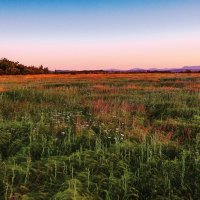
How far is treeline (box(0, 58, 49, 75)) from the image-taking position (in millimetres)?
69312

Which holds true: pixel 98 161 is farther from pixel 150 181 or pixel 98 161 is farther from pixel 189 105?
pixel 189 105

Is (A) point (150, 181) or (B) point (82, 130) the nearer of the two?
(A) point (150, 181)

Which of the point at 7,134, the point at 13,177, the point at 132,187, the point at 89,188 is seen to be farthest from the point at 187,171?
the point at 7,134

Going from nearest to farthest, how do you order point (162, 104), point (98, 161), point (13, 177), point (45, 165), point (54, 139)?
point (13, 177)
point (45, 165)
point (98, 161)
point (54, 139)
point (162, 104)

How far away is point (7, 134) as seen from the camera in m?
11.6

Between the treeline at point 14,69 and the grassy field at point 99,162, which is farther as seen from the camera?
the treeline at point 14,69

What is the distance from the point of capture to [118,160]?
30.3ft

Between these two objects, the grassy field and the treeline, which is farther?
the treeline

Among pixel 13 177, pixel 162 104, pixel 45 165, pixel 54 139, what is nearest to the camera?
pixel 13 177

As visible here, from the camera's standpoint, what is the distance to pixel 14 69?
70.1 m

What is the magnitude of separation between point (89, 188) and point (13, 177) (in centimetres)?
142

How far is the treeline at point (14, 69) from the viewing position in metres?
69.3

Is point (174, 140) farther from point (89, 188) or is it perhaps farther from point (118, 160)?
point (89, 188)

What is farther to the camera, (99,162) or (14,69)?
(14,69)
